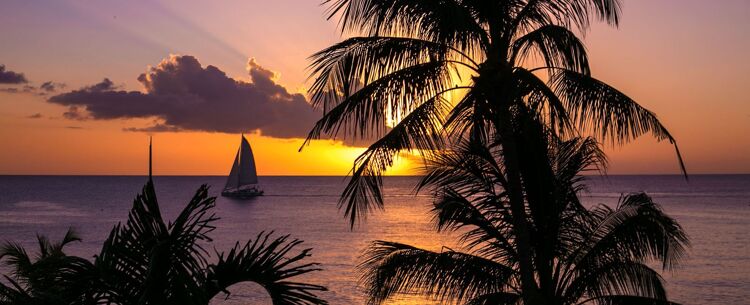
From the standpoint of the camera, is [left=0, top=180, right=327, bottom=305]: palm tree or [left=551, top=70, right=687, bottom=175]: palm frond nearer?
[left=0, top=180, right=327, bottom=305]: palm tree

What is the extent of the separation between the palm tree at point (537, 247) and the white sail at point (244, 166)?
107160mm

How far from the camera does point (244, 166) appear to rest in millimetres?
124062

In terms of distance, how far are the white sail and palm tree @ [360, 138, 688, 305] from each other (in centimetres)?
10716

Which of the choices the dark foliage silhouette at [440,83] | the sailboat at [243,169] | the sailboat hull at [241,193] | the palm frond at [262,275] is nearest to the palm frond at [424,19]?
the dark foliage silhouette at [440,83]

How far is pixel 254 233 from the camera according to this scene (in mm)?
82438

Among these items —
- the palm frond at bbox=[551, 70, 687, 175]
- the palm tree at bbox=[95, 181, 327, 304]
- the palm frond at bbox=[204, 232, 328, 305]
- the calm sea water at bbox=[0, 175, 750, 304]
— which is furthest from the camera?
the calm sea water at bbox=[0, 175, 750, 304]

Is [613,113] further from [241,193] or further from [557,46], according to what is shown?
[241,193]

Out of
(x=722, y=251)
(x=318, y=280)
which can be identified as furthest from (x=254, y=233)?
(x=722, y=251)

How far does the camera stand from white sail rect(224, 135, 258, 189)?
387 feet

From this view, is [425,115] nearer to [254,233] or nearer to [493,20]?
[493,20]

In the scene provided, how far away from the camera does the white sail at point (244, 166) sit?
118 metres

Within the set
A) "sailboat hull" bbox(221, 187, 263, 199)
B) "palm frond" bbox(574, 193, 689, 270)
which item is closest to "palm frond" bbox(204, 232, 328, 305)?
"palm frond" bbox(574, 193, 689, 270)

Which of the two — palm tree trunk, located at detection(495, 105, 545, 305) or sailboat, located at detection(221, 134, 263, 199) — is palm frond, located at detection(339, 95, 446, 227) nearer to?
palm tree trunk, located at detection(495, 105, 545, 305)

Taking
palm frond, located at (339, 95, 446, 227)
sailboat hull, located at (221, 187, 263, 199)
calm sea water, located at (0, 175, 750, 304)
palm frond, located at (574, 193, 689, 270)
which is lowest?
calm sea water, located at (0, 175, 750, 304)
